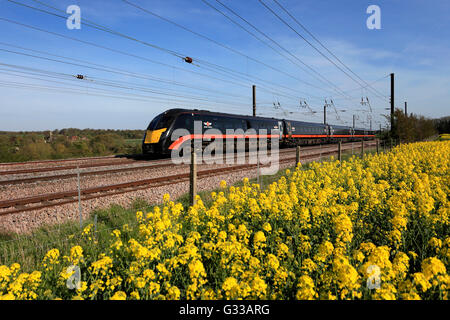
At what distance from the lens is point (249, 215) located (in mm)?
4711

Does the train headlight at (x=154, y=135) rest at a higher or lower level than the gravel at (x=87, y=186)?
higher

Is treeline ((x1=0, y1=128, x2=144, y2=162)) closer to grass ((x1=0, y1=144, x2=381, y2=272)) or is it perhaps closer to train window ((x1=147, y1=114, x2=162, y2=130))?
train window ((x1=147, y1=114, x2=162, y2=130))

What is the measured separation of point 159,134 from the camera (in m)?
15.5

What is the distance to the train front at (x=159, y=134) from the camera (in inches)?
605

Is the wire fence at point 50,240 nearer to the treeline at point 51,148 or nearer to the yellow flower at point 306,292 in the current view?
the yellow flower at point 306,292

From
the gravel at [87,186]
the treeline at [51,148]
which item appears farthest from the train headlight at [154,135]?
the treeline at [51,148]

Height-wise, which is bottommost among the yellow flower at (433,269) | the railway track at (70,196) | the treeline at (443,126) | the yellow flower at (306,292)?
the railway track at (70,196)

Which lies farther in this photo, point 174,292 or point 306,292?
point 174,292

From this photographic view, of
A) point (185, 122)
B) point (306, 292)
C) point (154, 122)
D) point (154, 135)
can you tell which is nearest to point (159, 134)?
point (154, 135)

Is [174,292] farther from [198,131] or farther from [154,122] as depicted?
[198,131]

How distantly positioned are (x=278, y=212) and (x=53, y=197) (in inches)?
250

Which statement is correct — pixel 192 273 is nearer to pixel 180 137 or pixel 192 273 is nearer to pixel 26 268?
pixel 26 268

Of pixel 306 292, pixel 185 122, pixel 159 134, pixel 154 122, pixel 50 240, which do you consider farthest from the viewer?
pixel 185 122
